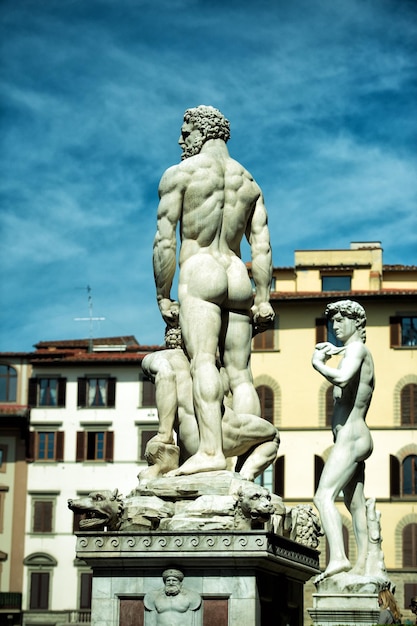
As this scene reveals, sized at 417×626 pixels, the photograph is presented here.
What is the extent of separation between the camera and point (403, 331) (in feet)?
221

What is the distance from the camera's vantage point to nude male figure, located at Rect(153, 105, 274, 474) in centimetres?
1542

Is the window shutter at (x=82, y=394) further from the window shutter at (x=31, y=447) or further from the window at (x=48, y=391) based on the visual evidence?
the window shutter at (x=31, y=447)

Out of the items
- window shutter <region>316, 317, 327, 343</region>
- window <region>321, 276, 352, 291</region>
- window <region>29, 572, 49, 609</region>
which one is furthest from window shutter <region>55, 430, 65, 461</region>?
window <region>321, 276, 352, 291</region>

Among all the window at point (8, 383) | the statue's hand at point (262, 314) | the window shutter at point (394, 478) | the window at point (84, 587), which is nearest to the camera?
Answer: the statue's hand at point (262, 314)

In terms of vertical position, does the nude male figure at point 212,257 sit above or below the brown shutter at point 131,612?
above

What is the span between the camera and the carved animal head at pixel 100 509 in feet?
46.3

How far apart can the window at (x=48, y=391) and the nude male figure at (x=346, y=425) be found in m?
59.9

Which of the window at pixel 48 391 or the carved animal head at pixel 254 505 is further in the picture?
the window at pixel 48 391

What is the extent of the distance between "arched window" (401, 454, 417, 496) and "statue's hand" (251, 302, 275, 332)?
1994 inches

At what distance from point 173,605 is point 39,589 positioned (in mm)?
62103

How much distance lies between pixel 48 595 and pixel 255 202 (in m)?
60.7

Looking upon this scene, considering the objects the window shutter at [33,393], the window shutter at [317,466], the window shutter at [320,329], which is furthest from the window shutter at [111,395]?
the window shutter at [317,466]

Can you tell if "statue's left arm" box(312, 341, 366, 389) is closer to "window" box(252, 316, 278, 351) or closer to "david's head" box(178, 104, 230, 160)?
"david's head" box(178, 104, 230, 160)

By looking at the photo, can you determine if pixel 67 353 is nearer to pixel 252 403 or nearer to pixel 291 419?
pixel 291 419
